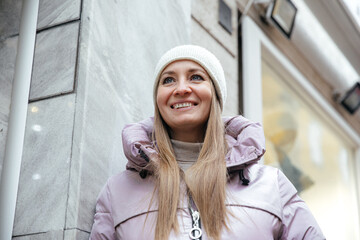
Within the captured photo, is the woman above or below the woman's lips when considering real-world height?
below

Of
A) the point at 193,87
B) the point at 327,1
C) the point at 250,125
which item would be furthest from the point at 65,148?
the point at 327,1

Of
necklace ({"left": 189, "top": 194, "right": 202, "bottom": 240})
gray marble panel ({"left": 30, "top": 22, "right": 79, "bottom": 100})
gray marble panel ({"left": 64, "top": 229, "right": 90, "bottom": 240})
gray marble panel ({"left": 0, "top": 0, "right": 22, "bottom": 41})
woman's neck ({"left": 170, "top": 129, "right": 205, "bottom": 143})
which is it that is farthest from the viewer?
A: gray marble panel ({"left": 0, "top": 0, "right": 22, "bottom": 41})

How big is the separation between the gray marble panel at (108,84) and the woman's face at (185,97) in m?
0.36

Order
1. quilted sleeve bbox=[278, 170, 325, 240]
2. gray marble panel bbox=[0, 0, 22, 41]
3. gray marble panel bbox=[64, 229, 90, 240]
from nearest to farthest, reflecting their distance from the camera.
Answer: quilted sleeve bbox=[278, 170, 325, 240], gray marble panel bbox=[64, 229, 90, 240], gray marble panel bbox=[0, 0, 22, 41]

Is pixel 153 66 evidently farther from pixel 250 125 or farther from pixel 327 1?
pixel 327 1

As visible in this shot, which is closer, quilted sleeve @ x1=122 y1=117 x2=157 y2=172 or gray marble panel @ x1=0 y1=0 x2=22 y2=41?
quilted sleeve @ x1=122 y1=117 x2=157 y2=172

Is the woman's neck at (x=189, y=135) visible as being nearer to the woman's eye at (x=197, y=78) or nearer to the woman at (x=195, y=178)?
the woman at (x=195, y=178)

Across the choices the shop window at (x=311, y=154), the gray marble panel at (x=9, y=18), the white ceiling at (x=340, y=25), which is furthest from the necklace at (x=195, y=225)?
the white ceiling at (x=340, y=25)

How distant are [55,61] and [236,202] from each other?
1.24 metres

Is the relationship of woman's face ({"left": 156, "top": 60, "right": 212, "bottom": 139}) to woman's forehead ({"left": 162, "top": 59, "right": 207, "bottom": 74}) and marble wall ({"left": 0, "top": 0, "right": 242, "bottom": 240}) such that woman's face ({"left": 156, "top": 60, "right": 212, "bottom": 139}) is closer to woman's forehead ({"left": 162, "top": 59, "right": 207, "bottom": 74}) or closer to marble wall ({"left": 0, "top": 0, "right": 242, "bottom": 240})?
woman's forehead ({"left": 162, "top": 59, "right": 207, "bottom": 74})

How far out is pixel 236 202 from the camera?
2799 mm

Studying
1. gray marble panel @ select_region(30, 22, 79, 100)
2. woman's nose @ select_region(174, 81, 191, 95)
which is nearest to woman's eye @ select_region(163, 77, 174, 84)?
woman's nose @ select_region(174, 81, 191, 95)

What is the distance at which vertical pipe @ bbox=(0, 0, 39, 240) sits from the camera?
3201 mm

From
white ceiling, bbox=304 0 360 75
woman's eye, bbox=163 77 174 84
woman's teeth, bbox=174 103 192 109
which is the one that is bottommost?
woman's teeth, bbox=174 103 192 109
